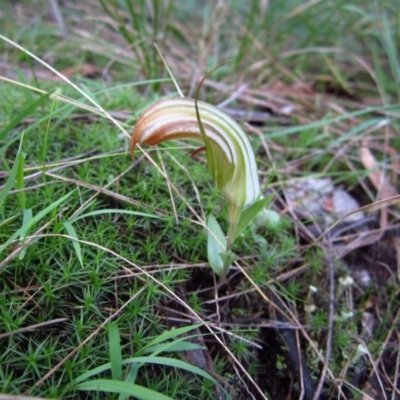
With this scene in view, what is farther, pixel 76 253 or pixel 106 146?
pixel 106 146

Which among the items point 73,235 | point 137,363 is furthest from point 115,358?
point 73,235

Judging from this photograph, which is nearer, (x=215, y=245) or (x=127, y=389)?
(x=127, y=389)

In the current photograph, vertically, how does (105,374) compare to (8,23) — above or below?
below

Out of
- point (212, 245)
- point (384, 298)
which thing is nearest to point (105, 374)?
point (212, 245)

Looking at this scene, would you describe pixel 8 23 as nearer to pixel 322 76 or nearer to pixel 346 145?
pixel 322 76

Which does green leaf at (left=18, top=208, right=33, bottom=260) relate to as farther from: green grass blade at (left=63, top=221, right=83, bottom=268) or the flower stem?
the flower stem

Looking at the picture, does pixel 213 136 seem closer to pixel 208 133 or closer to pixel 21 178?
pixel 208 133

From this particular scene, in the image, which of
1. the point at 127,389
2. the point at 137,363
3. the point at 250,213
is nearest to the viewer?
the point at 127,389
